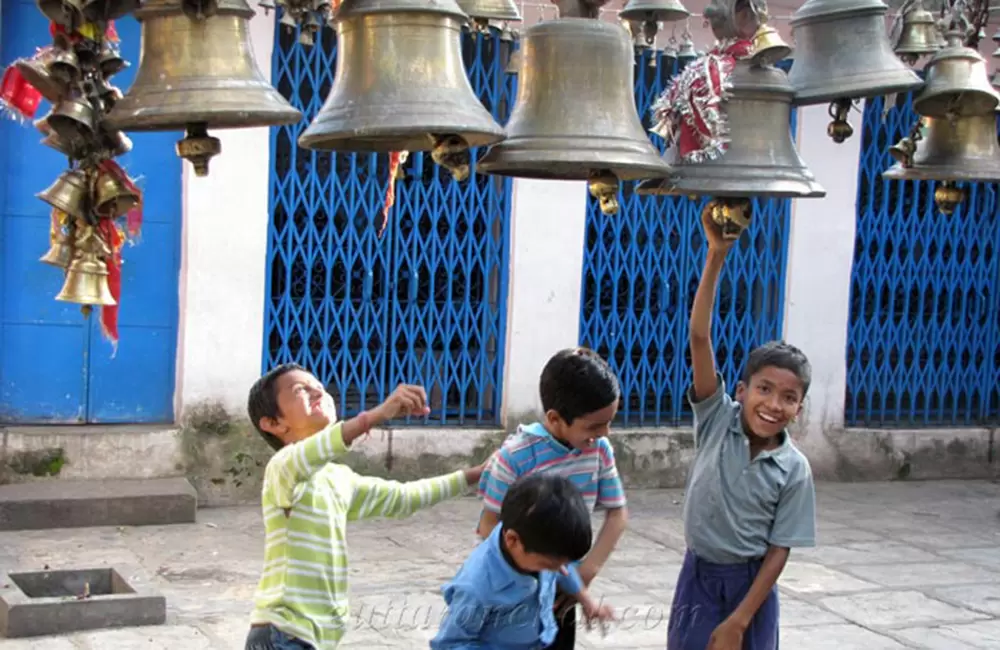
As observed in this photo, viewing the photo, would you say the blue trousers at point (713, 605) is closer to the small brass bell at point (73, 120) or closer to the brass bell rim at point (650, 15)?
the brass bell rim at point (650, 15)

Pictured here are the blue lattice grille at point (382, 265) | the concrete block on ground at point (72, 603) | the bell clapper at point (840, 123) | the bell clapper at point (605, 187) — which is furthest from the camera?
the blue lattice grille at point (382, 265)

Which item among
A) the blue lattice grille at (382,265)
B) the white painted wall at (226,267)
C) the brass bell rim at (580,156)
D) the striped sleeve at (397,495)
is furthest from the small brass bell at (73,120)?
the blue lattice grille at (382,265)

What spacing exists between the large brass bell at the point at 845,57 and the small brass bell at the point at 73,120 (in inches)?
61.7

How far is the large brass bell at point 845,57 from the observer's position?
9.59 feet

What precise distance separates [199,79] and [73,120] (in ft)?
0.75

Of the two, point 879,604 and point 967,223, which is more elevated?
point 967,223

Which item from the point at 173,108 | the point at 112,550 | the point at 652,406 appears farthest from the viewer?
the point at 652,406

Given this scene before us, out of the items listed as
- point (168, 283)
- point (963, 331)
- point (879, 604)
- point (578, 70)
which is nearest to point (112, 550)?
point (168, 283)

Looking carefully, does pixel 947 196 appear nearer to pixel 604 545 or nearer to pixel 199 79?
pixel 604 545

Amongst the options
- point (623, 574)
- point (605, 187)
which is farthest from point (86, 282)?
point (623, 574)

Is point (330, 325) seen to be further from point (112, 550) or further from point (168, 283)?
point (112, 550)

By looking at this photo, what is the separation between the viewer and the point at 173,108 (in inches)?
88.7

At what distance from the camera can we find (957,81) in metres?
3.11

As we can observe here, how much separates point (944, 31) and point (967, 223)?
6317mm
